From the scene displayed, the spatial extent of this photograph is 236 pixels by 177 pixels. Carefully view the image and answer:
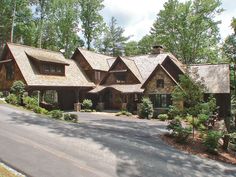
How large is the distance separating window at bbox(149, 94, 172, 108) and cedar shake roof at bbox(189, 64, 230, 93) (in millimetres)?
5175

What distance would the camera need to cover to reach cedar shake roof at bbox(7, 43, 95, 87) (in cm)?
3269

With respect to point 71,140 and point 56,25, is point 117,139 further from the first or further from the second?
point 56,25

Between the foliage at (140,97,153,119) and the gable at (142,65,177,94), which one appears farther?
the gable at (142,65,177,94)

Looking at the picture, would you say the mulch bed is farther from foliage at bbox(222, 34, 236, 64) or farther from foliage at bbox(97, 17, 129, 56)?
foliage at bbox(97, 17, 129, 56)

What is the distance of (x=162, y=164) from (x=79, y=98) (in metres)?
30.4

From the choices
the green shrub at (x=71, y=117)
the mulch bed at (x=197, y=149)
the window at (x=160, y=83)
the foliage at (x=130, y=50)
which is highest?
the foliage at (x=130, y=50)

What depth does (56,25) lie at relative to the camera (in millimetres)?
59875

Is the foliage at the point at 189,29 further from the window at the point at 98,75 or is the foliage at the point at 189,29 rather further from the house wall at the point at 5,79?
the house wall at the point at 5,79

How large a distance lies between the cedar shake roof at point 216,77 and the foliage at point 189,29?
1465 cm

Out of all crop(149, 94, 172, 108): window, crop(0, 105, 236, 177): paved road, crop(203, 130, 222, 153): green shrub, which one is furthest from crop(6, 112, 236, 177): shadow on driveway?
crop(149, 94, 172, 108): window

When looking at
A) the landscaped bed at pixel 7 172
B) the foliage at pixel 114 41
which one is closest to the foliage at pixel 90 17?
the foliage at pixel 114 41

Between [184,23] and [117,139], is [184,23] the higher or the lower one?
the higher one

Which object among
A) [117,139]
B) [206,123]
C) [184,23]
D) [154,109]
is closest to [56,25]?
[184,23]

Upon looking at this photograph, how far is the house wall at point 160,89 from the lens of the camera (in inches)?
1379
